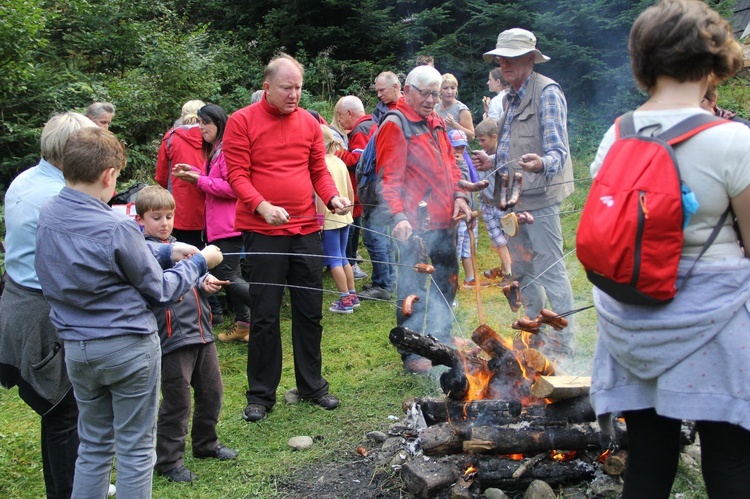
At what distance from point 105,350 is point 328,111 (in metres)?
10.6

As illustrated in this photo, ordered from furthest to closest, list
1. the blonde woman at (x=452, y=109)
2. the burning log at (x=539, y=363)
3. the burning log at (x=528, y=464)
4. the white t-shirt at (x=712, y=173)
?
the blonde woman at (x=452, y=109) → the burning log at (x=539, y=363) → the burning log at (x=528, y=464) → the white t-shirt at (x=712, y=173)

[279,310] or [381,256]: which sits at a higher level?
[279,310]

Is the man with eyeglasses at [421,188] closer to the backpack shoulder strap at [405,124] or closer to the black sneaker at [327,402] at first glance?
the backpack shoulder strap at [405,124]

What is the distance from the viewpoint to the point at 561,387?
3848 millimetres

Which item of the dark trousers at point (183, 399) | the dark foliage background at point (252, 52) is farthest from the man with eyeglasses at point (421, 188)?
the dark foliage background at point (252, 52)

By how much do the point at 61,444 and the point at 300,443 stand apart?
155 centimetres

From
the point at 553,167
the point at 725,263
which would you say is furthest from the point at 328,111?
the point at 725,263

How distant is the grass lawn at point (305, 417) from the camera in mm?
4223

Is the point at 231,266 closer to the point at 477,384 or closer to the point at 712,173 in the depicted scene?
the point at 477,384

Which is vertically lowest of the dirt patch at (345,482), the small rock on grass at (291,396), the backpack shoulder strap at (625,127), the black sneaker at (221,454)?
the small rock on grass at (291,396)

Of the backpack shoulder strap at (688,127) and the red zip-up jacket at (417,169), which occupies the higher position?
the backpack shoulder strap at (688,127)

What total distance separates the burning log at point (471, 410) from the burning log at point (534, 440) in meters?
0.19

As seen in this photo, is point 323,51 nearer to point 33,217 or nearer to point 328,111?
point 328,111

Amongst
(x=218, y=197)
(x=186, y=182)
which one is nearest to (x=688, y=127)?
(x=218, y=197)
